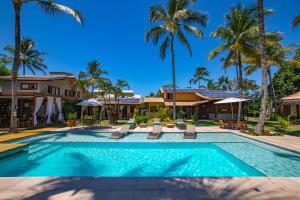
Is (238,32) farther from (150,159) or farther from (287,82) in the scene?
(287,82)

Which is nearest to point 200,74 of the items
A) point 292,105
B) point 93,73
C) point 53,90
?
point 292,105

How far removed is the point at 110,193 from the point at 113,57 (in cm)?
2949

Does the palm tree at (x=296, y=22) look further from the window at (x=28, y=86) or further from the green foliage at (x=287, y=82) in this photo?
the green foliage at (x=287, y=82)

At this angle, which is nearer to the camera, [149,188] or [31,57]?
[149,188]

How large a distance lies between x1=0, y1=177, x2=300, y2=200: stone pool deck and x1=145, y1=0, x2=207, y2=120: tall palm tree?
17.4m

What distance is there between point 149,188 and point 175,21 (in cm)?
2104

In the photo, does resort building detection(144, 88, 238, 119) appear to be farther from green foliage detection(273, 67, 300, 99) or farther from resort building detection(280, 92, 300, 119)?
green foliage detection(273, 67, 300, 99)

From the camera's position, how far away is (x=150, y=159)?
9.77 meters

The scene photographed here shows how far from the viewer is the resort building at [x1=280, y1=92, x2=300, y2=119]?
25.7 metres

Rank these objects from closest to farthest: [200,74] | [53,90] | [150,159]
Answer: [150,159]
[53,90]
[200,74]

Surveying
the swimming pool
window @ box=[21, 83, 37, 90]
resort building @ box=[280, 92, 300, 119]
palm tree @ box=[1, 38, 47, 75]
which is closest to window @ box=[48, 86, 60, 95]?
window @ box=[21, 83, 37, 90]

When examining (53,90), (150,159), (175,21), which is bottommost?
(150,159)

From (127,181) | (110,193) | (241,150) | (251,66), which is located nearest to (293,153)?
(241,150)

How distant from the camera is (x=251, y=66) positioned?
97.9 feet
